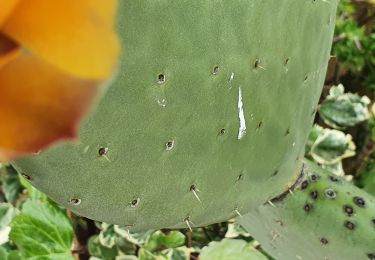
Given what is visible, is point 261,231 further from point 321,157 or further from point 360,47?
point 360,47

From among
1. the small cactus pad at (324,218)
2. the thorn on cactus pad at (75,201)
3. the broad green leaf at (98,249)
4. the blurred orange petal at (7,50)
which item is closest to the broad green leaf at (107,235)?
the broad green leaf at (98,249)

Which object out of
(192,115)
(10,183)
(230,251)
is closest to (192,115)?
(192,115)

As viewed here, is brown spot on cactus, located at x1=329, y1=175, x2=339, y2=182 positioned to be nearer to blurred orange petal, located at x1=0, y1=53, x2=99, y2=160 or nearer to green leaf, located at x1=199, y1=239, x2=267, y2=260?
green leaf, located at x1=199, y1=239, x2=267, y2=260

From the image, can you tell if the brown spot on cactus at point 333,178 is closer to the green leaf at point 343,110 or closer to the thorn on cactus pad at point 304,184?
the thorn on cactus pad at point 304,184

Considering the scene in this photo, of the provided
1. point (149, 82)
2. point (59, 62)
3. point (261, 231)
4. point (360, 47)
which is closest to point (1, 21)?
point (59, 62)

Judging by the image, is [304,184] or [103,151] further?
[304,184]

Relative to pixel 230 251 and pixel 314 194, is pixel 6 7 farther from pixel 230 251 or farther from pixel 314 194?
pixel 230 251

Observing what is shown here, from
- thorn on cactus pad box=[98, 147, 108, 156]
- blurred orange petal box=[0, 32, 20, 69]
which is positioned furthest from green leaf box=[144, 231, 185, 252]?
blurred orange petal box=[0, 32, 20, 69]
